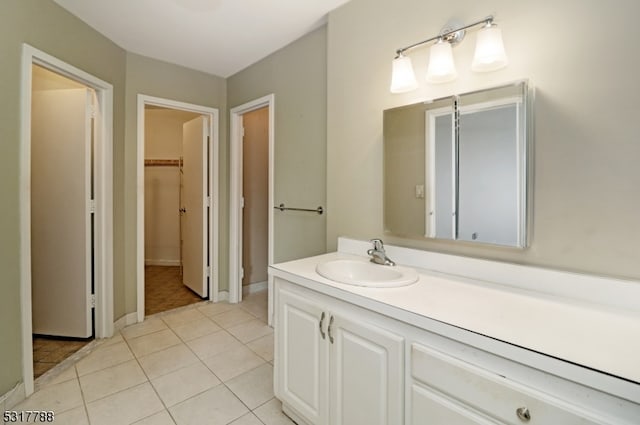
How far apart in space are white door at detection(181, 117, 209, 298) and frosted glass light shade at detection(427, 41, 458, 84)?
97.2 inches

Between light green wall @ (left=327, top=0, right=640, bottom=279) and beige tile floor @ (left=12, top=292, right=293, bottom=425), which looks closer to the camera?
light green wall @ (left=327, top=0, right=640, bottom=279)

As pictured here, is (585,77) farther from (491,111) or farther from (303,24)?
(303,24)

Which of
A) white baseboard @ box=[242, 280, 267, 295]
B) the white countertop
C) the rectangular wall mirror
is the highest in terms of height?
the rectangular wall mirror

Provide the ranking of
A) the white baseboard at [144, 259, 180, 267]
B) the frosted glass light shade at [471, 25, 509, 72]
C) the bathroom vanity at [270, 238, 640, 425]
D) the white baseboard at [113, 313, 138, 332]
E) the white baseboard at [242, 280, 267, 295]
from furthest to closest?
the white baseboard at [144, 259, 180, 267]
the white baseboard at [242, 280, 267, 295]
the white baseboard at [113, 313, 138, 332]
the frosted glass light shade at [471, 25, 509, 72]
the bathroom vanity at [270, 238, 640, 425]

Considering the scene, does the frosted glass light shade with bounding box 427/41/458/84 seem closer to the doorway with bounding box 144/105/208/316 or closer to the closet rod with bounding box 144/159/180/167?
the doorway with bounding box 144/105/208/316

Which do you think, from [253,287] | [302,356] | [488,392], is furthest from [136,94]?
[488,392]

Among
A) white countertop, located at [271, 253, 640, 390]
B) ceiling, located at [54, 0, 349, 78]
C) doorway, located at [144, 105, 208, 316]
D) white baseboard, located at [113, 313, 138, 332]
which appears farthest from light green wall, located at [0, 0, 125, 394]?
doorway, located at [144, 105, 208, 316]

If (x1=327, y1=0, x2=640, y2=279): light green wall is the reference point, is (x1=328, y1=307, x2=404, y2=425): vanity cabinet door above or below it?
below

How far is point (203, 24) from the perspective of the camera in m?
2.16

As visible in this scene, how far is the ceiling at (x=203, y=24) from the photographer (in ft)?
6.36

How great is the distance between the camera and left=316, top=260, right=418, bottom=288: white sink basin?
127 cm

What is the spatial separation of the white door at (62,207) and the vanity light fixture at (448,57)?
2.35m

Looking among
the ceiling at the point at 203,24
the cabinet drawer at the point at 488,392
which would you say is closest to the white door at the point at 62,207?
the ceiling at the point at 203,24

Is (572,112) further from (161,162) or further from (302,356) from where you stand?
(161,162)
